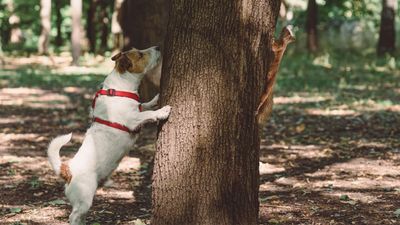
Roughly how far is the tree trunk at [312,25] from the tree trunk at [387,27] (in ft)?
10.0

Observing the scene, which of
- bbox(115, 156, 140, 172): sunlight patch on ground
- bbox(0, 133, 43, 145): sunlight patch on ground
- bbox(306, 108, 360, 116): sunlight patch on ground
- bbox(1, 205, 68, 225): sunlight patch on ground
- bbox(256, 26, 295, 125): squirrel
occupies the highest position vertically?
bbox(256, 26, 295, 125): squirrel

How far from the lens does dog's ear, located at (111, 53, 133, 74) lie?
528cm

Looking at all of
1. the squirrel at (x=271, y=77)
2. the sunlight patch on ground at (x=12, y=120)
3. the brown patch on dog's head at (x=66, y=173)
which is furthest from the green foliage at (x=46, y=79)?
the squirrel at (x=271, y=77)

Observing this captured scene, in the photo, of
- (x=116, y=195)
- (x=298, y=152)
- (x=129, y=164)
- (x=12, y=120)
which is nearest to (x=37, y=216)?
(x=116, y=195)

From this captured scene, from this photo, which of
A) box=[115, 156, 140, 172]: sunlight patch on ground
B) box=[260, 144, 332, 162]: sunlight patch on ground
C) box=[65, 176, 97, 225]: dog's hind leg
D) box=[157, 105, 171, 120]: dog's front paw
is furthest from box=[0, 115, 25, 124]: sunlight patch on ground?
box=[157, 105, 171, 120]: dog's front paw

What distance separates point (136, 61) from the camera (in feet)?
17.7

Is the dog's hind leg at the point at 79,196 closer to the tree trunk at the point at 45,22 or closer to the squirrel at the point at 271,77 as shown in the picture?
the squirrel at the point at 271,77

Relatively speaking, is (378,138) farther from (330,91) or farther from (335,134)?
(330,91)

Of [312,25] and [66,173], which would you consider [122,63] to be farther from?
[312,25]

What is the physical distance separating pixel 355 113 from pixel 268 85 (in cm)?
784

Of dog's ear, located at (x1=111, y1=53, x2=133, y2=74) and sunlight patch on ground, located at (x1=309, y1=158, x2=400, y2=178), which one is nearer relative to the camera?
dog's ear, located at (x1=111, y1=53, x2=133, y2=74)

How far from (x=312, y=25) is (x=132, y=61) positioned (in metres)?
20.5

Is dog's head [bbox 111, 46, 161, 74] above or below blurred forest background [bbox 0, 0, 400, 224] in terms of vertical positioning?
above

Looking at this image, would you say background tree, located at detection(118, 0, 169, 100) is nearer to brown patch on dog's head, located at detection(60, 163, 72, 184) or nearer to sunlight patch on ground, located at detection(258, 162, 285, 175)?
sunlight patch on ground, located at detection(258, 162, 285, 175)
